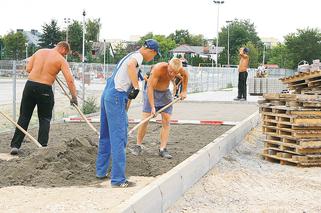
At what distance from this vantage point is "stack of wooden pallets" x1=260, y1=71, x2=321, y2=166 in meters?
9.41

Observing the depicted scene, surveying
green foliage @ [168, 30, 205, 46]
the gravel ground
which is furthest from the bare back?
green foliage @ [168, 30, 205, 46]

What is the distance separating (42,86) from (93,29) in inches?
2893

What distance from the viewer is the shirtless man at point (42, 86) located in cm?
901

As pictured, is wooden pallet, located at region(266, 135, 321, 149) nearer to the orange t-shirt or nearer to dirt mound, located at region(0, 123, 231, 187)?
dirt mound, located at region(0, 123, 231, 187)

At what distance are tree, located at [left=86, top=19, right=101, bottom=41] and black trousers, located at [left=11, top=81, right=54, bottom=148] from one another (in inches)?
2797

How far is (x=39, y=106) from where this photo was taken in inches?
365

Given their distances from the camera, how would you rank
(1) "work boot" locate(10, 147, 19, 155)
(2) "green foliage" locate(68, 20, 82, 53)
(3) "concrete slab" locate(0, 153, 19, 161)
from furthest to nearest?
1. (2) "green foliage" locate(68, 20, 82, 53)
2. (1) "work boot" locate(10, 147, 19, 155)
3. (3) "concrete slab" locate(0, 153, 19, 161)

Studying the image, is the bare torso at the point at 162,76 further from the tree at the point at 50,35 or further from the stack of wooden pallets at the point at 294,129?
the tree at the point at 50,35

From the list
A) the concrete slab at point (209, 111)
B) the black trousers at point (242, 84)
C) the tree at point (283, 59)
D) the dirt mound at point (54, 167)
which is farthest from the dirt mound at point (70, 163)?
the tree at point (283, 59)

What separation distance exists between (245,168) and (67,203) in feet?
13.4

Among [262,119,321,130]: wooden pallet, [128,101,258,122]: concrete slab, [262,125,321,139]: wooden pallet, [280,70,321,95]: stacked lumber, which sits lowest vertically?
[128,101,258,122]: concrete slab

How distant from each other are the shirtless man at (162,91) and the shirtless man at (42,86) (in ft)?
Answer: 3.93

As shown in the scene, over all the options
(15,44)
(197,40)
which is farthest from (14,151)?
(197,40)

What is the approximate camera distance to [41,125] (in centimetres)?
918
